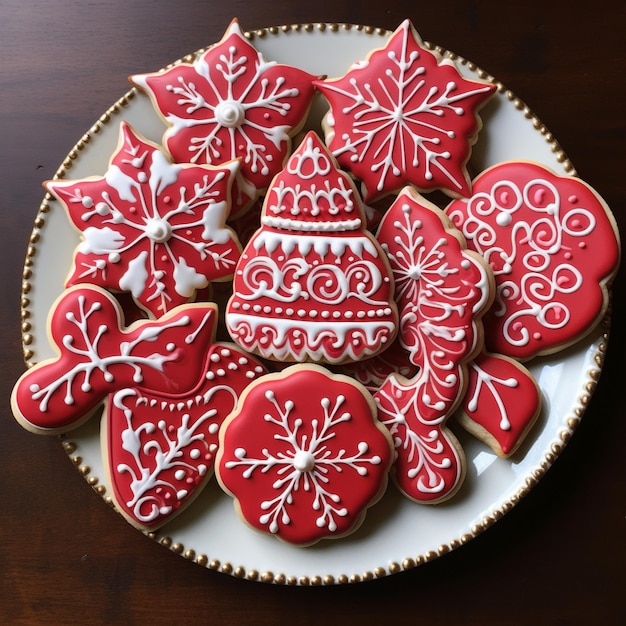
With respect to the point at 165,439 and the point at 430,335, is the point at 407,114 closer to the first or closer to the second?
the point at 430,335

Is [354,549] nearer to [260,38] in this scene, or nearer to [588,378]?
[588,378]

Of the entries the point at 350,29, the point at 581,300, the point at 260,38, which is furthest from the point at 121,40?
the point at 581,300

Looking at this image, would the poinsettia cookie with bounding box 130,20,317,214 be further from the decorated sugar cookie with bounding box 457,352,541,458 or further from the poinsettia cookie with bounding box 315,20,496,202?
the decorated sugar cookie with bounding box 457,352,541,458

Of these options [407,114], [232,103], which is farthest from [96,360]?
[407,114]

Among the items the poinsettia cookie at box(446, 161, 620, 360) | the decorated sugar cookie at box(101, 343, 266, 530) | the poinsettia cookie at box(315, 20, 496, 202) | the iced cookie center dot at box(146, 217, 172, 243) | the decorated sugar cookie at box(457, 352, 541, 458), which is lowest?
the decorated sugar cookie at box(101, 343, 266, 530)

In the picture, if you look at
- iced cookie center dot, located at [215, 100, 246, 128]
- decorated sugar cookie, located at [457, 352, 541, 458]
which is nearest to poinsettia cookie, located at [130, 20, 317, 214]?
iced cookie center dot, located at [215, 100, 246, 128]
